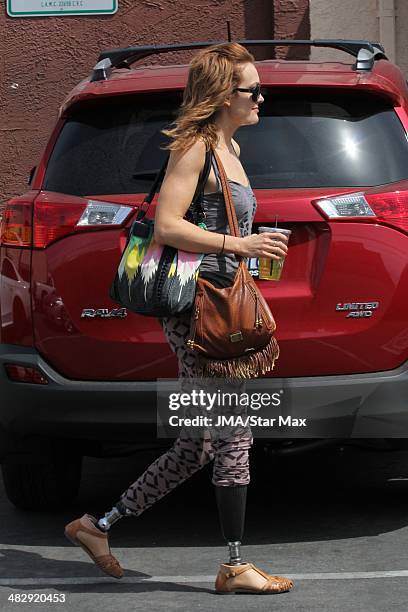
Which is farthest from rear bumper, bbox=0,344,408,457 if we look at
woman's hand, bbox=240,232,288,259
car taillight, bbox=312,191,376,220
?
woman's hand, bbox=240,232,288,259

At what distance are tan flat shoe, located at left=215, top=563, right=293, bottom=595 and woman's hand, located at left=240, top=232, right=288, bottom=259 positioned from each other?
1.04 meters

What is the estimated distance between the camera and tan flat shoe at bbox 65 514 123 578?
4.85 metres

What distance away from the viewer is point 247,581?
4609 millimetres

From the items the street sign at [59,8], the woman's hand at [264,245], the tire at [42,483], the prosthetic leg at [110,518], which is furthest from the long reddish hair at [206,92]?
the street sign at [59,8]

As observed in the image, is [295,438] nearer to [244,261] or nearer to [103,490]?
[244,261]

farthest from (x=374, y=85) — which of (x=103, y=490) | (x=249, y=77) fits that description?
(x=103, y=490)

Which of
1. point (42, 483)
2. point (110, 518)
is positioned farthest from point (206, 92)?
point (42, 483)

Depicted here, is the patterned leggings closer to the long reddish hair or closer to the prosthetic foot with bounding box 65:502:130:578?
the prosthetic foot with bounding box 65:502:130:578

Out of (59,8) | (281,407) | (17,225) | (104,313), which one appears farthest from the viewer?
(59,8)

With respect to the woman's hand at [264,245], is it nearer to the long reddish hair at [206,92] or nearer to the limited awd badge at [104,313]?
the long reddish hair at [206,92]

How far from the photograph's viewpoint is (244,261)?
4.57 meters

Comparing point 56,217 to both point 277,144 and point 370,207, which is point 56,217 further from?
point 370,207

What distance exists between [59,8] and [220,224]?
8563mm

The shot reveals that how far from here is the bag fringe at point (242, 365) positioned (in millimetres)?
4531
